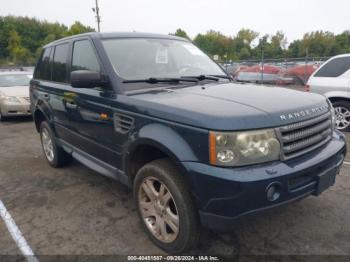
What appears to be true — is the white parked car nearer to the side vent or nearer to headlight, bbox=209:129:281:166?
headlight, bbox=209:129:281:166

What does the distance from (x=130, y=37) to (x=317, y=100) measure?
2108mm

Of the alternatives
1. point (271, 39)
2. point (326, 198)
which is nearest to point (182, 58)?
point (326, 198)

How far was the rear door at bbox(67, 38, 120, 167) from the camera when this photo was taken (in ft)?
10.0

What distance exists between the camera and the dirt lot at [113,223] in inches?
109

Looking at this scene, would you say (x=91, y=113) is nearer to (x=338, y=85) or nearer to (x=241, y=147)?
(x=241, y=147)

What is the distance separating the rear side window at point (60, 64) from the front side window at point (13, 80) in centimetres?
606

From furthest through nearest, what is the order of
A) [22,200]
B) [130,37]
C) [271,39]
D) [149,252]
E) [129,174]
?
[271,39] < [22,200] < [130,37] < [129,174] < [149,252]

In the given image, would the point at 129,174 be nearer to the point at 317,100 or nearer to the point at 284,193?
the point at 284,193

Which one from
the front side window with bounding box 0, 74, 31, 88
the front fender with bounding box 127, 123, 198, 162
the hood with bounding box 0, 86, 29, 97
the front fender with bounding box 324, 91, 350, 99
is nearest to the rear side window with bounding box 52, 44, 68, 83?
the front fender with bounding box 127, 123, 198, 162

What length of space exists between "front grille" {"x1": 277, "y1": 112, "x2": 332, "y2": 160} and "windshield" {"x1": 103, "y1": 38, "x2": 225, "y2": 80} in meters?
1.44

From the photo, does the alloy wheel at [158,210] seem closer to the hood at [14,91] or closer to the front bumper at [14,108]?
the front bumper at [14,108]

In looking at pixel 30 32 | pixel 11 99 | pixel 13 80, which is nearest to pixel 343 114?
pixel 11 99

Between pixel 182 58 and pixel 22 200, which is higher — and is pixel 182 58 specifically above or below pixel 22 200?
above

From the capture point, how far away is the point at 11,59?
57.3 m
